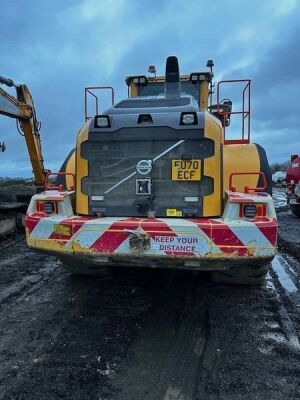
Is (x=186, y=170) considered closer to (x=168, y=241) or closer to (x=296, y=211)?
(x=168, y=241)

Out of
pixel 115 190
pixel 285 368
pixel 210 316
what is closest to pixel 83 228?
pixel 115 190

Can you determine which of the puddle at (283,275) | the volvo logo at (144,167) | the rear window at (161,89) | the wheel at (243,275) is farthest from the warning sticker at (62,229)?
the rear window at (161,89)

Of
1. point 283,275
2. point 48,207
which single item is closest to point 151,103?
point 48,207

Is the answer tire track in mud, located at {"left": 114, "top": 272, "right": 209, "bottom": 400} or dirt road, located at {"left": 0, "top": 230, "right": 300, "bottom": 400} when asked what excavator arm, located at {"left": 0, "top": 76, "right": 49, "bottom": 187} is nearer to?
dirt road, located at {"left": 0, "top": 230, "right": 300, "bottom": 400}

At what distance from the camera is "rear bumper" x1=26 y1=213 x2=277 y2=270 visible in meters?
4.20

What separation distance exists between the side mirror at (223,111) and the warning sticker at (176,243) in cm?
283

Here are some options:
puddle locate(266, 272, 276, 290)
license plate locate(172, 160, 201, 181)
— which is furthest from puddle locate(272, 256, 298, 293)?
license plate locate(172, 160, 201, 181)

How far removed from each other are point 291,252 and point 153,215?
15.8ft

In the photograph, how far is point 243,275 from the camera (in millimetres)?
5578

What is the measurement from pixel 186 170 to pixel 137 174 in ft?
1.75

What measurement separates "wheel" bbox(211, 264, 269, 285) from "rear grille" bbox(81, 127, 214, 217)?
1128 mm

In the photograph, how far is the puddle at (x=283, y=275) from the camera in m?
5.97

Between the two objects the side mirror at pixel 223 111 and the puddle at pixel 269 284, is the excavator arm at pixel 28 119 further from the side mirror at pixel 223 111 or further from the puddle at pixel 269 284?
the puddle at pixel 269 284

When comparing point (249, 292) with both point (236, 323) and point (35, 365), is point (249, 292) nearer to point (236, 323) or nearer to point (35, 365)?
point (236, 323)
